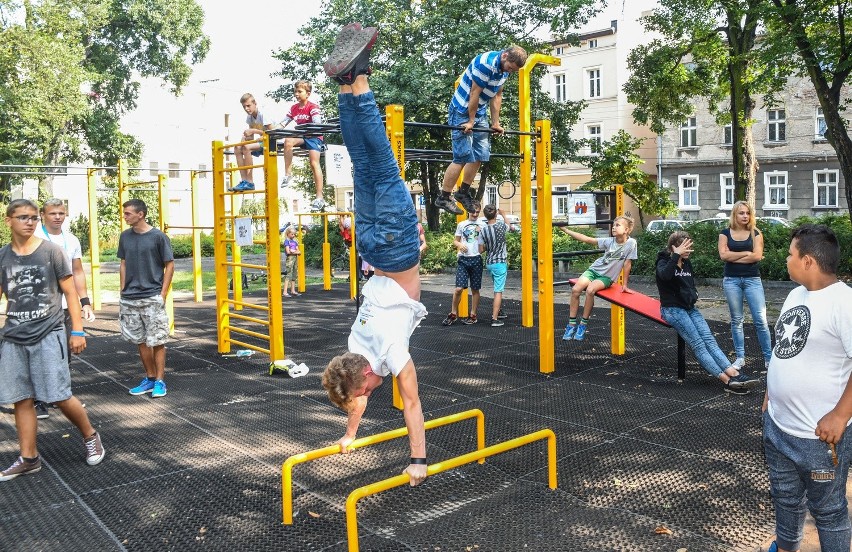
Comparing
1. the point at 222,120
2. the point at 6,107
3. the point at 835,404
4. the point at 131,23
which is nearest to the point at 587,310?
the point at 835,404

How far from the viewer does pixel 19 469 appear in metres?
4.34

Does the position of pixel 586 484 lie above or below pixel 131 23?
below

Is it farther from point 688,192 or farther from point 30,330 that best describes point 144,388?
point 688,192

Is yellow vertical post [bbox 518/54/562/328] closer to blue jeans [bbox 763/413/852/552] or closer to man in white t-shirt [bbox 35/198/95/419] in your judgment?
man in white t-shirt [bbox 35/198/95/419]

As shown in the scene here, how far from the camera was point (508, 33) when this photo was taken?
19.8 meters

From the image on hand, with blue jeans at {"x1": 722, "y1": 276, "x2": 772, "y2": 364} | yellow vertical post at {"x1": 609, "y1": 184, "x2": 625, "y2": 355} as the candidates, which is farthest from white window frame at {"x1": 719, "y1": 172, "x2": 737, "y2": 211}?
blue jeans at {"x1": 722, "y1": 276, "x2": 772, "y2": 364}

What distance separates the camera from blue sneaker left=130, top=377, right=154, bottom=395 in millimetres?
6400

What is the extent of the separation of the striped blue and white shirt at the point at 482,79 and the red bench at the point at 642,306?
228 centimetres

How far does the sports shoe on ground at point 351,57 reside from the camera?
124 inches

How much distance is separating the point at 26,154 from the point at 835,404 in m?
28.9

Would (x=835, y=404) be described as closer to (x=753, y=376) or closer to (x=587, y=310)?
(x=753, y=376)

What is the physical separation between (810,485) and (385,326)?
1.89m

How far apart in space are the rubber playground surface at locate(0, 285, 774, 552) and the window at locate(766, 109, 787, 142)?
1079 inches

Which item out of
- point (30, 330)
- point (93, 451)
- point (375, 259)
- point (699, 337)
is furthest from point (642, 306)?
point (30, 330)
